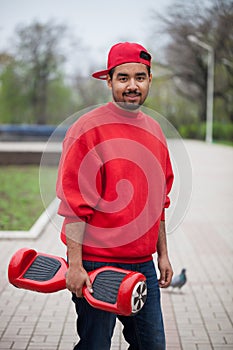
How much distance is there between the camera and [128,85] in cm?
252

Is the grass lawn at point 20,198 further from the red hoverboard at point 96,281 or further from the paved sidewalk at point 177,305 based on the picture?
the red hoverboard at point 96,281

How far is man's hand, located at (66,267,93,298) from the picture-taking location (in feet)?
8.03

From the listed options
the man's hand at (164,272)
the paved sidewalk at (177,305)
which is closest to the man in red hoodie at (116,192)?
the man's hand at (164,272)

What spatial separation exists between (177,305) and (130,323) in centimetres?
234

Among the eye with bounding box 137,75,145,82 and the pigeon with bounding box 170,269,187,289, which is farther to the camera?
the pigeon with bounding box 170,269,187,289

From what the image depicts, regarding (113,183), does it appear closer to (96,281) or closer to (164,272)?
(96,281)

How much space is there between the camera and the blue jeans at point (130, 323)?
256 cm

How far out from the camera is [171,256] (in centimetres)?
676

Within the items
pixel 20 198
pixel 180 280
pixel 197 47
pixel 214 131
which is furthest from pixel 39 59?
pixel 180 280

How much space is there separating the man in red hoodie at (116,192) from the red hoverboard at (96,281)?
0.25 ft

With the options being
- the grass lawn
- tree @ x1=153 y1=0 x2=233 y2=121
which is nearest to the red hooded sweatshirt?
the grass lawn

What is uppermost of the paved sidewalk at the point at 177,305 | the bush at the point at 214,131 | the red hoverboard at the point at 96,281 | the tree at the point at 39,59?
A: the red hoverboard at the point at 96,281

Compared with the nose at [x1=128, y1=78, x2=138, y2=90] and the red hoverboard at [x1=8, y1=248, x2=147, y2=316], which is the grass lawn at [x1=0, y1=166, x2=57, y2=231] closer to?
the red hoverboard at [x1=8, y1=248, x2=147, y2=316]

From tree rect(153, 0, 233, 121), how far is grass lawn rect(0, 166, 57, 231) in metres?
16.6
